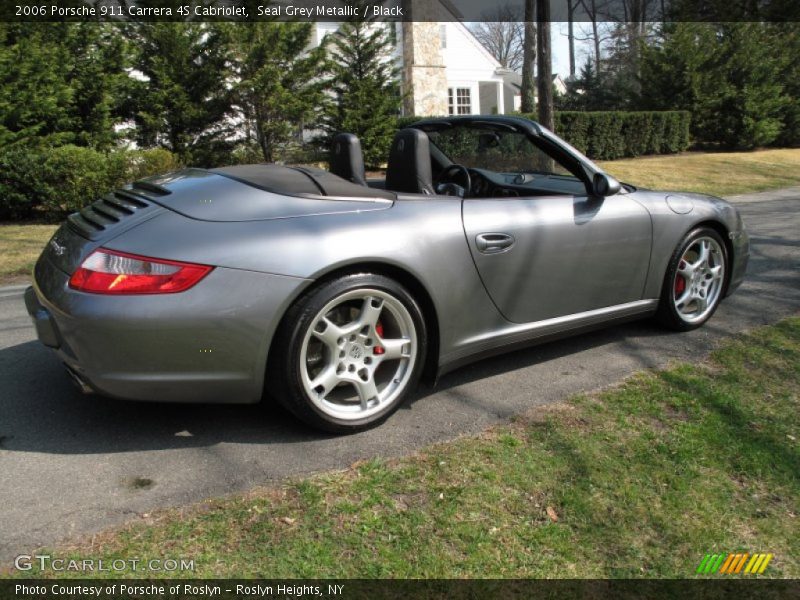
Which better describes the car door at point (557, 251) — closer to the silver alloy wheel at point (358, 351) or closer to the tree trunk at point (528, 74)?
the silver alloy wheel at point (358, 351)

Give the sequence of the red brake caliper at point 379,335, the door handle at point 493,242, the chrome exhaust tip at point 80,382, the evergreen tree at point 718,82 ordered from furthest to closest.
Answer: the evergreen tree at point 718,82
the door handle at point 493,242
the red brake caliper at point 379,335
the chrome exhaust tip at point 80,382

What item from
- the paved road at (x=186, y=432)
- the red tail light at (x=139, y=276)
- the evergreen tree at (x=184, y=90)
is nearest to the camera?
the paved road at (x=186, y=432)

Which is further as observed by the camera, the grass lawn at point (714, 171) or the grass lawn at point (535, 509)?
the grass lawn at point (714, 171)

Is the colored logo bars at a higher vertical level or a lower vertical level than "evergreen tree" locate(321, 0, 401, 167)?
lower

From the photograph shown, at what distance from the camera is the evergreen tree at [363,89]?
722 inches

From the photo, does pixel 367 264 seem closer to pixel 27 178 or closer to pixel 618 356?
pixel 618 356

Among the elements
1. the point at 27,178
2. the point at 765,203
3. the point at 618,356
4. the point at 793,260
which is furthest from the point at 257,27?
the point at 618,356

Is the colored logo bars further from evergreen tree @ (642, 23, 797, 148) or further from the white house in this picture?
evergreen tree @ (642, 23, 797, 148)

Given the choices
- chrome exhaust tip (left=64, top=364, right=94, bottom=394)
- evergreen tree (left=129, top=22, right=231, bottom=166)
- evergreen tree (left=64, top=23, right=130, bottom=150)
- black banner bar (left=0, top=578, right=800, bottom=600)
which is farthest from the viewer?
evergreen tree (left=129, top=22, right=231, bottom=166)

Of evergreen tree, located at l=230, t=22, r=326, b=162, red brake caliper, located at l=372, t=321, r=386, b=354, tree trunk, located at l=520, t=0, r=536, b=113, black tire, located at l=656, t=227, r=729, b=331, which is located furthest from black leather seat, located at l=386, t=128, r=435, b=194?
tree trunk, located at l=520, t=0, r=536, b=113

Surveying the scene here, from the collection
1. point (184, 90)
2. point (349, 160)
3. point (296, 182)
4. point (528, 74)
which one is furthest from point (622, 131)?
point (296, 182)

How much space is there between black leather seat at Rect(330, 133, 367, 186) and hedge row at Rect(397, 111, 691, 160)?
15476mm

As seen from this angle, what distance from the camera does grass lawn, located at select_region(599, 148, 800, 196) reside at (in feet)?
53.9

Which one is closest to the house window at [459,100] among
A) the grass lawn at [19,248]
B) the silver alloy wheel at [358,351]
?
the grass lawn at [19,248]
